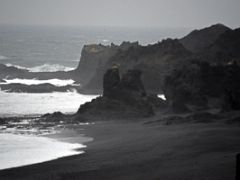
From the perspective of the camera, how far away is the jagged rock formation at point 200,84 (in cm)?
5388

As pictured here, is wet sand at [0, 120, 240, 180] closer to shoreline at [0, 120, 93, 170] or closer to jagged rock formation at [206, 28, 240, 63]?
shoreline at [0, 120, 93, 170]

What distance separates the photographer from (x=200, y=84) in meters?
55.1

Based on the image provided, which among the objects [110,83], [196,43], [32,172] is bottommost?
[32,172]

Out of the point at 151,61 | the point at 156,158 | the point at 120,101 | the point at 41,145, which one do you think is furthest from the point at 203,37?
the point at 156,158

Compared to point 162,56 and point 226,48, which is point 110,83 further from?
point 162,56

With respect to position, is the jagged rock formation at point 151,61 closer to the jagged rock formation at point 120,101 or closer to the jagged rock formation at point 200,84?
the jagged rock formation at point 200,84

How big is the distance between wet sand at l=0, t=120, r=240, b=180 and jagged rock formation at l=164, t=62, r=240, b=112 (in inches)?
494

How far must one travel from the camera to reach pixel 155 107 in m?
57.5

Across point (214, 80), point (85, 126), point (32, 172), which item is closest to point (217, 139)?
point (32, 172)

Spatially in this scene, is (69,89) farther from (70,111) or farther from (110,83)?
(110,83)

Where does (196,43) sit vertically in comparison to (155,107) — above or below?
above

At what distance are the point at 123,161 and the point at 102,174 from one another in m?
2.89

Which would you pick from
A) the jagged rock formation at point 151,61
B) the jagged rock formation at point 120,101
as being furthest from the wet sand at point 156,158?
the jagged rock formation at point 151,61

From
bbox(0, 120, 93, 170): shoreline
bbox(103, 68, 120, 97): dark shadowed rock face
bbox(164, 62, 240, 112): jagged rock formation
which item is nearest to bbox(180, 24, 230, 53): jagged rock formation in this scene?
bbox(164, 62, 240, 112): jagged rock formation
